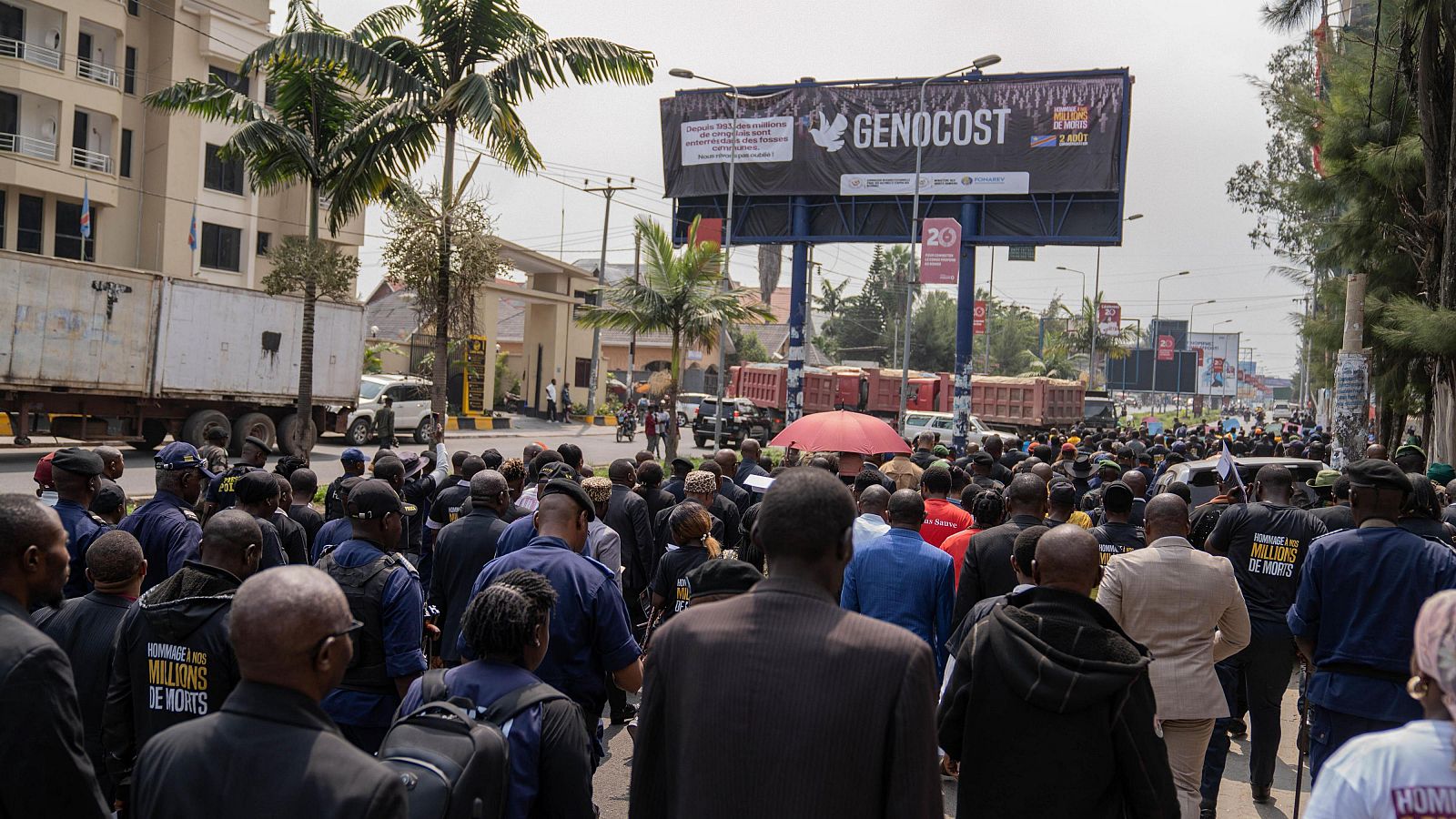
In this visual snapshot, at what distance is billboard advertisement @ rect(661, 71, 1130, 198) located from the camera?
103 feet

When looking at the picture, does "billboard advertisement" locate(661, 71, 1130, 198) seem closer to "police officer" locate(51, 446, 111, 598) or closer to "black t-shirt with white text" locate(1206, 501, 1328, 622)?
"black t-shirt with white text" locate(1206, 501, 1328, 622)

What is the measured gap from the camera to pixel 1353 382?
53.8 ft

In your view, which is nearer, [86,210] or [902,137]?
[86,210]

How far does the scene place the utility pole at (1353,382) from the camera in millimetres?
16250

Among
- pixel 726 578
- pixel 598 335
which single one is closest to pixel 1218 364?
pixel 598 335

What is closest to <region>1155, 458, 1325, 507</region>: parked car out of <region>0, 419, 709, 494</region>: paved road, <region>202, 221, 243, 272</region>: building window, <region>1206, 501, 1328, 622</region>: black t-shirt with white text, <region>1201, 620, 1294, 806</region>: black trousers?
<region>1206, 501, 1328, 622</region>: black t-shirt with white text

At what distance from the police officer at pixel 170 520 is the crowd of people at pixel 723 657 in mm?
20

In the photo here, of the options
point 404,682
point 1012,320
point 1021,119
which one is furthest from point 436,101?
point 1012,320

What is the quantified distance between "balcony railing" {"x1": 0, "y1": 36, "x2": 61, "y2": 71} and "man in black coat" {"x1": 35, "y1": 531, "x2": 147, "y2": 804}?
3322 cm

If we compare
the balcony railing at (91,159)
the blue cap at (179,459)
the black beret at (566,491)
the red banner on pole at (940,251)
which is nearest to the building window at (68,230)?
the balcony railing at (91,159)

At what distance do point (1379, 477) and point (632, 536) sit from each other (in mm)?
4620

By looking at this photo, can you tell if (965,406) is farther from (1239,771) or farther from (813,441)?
(1239,771)

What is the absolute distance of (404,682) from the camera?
4.62 meters

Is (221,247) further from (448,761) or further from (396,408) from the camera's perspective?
(448,761)
